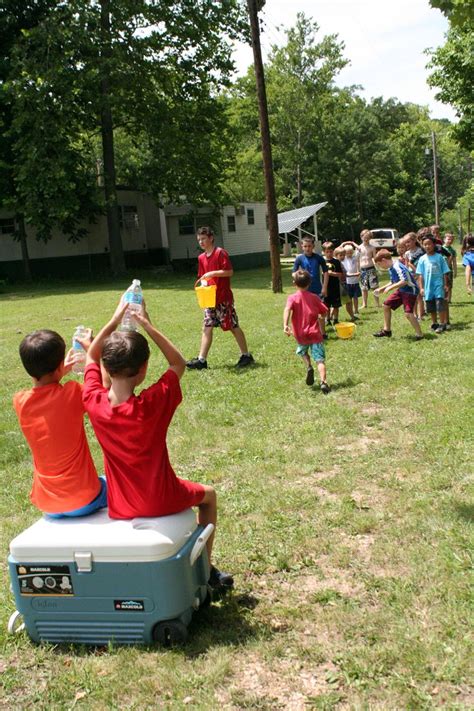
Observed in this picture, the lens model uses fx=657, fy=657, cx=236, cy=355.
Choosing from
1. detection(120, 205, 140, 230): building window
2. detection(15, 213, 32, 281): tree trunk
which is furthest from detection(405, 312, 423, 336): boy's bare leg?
detection(120, 205, 140, 230): building window

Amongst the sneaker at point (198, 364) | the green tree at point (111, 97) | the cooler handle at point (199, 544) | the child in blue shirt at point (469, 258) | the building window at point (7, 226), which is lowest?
the sneaker at point (198, 364)

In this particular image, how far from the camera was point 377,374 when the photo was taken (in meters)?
8.29

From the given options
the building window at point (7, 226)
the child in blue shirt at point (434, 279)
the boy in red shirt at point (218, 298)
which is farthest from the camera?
the building window at point (7, 226)

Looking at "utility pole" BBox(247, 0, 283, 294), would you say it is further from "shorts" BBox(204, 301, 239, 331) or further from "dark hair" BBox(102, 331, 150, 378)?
"dark hair" BBox(102, 331, 150, 378)

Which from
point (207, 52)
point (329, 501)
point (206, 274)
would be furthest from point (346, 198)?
point (329, 501)

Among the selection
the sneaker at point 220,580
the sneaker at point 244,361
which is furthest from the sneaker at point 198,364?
the sneaker at point 220,580

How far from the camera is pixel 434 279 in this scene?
35.1 feet

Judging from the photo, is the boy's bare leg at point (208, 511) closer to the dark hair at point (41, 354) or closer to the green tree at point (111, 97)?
the dark hair at point (41, 354)

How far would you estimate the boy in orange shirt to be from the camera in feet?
11.3

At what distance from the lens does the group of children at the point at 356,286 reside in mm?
7977

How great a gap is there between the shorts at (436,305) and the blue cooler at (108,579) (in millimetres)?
8689

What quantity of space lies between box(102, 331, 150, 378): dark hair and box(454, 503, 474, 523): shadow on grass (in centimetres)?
232

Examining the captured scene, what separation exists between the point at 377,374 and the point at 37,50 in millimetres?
23425

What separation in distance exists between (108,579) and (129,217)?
35.1m
